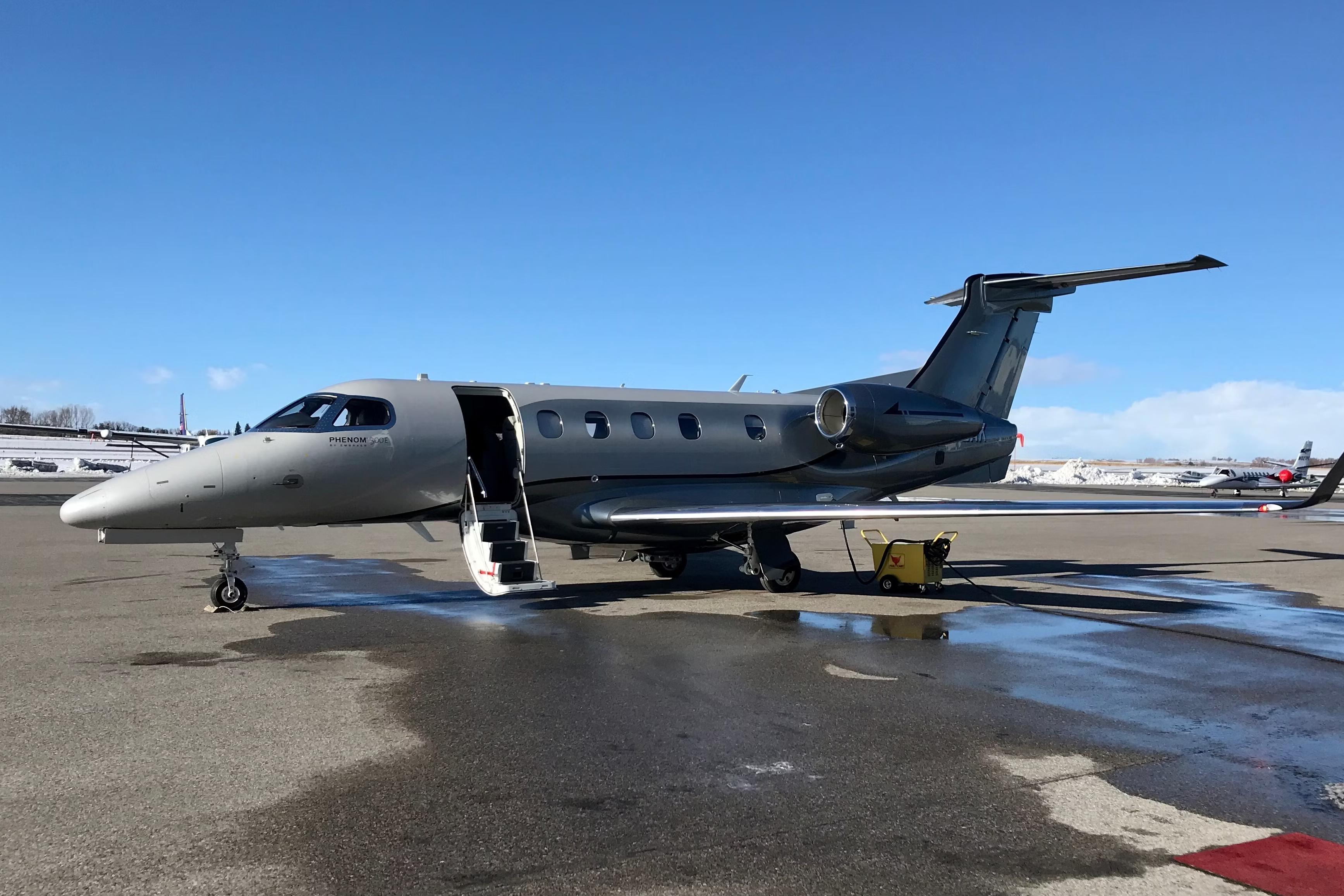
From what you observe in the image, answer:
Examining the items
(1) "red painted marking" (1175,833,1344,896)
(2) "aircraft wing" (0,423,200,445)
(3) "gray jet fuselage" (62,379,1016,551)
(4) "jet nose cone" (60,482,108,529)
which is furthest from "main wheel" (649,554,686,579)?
(1) "red painted marking" (1175,833,1344,896)

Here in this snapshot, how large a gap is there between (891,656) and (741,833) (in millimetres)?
4841

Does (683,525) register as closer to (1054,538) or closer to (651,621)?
(651,621)

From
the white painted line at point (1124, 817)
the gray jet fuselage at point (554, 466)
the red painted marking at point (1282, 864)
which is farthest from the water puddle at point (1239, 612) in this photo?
the red painted marking at point (1282, 864)

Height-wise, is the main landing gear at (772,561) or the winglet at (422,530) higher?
the winglet at (422,530)

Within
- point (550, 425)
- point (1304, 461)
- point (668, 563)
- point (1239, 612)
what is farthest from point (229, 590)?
point (1304, 461)

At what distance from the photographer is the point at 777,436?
15.5 meters

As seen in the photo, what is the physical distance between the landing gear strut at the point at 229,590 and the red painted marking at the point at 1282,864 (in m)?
10.4

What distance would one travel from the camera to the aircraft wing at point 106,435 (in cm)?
2044

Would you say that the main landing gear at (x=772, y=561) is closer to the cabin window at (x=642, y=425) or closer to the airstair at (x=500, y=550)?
the cabin window at (x=642, y=425)

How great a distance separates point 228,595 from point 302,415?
95.5 inches

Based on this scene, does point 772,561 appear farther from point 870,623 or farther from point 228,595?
point 228,595

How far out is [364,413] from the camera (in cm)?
1236

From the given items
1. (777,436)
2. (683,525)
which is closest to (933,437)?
(777,436)

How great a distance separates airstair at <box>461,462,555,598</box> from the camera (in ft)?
37.2
